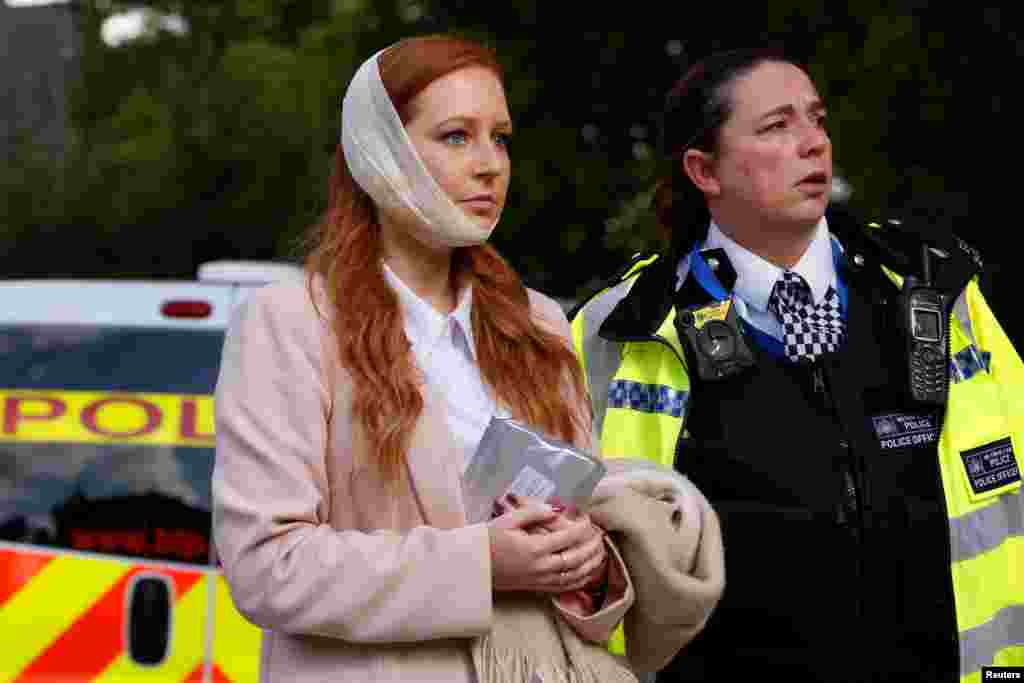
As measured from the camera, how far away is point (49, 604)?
163 inches

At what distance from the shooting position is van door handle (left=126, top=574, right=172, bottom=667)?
4059 millimetres

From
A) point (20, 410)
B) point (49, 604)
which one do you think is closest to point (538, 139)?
point (20, 410)

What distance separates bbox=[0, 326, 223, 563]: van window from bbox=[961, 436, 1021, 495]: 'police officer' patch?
2.07m

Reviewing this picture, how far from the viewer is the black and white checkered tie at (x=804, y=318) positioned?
3.12 meters

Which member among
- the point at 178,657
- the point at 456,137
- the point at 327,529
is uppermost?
the point at 456,137

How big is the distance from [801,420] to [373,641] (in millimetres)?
1217

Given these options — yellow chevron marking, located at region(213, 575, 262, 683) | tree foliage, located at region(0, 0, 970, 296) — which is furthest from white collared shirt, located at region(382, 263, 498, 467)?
yellow chevron marking, located at region(213, 575, 262, 683)

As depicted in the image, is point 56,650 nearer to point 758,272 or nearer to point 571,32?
point 758,272

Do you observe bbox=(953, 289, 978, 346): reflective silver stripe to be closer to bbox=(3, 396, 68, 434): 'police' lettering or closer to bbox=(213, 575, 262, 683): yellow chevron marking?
bbox=(213, 575, 262, 683): yellow chevron marking

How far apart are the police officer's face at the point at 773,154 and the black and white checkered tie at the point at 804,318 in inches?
5.2

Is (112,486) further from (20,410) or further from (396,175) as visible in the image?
(396,175)

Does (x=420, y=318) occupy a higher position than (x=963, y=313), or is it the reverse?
(x=420, y=318)

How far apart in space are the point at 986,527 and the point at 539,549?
1248 mm

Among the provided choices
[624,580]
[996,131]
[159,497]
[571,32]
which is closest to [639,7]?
[571,32]
